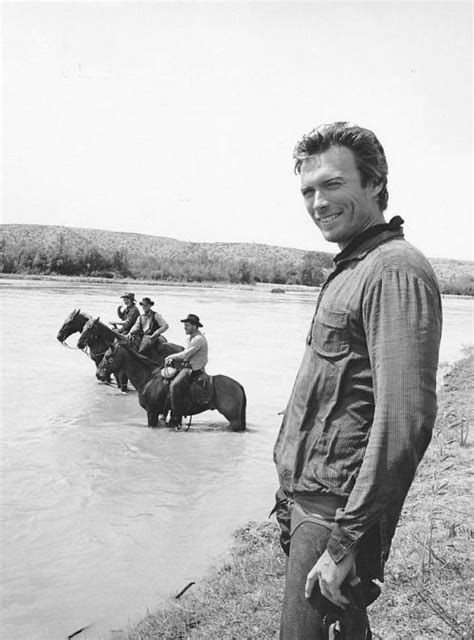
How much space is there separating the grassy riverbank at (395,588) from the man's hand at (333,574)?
1.74 m

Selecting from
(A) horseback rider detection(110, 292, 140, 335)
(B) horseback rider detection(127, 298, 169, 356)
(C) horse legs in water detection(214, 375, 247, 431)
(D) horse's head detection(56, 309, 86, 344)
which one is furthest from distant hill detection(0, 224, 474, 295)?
(C) horse legs in water detection(214, 375, 247, 431)

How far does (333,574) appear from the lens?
6.52ft

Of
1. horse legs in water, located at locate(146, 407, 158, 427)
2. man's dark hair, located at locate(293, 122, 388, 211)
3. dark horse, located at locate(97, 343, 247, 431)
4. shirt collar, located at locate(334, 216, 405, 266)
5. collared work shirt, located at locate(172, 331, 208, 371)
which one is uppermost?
man's dark hair, located at locate(293, 122, 388, 211)

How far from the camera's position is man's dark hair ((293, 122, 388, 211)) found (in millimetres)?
2236

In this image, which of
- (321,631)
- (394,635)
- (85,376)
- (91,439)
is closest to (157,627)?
(394,635)

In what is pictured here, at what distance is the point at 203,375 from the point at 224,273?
6693 cm

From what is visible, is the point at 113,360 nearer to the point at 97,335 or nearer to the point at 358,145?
the point at 97,335

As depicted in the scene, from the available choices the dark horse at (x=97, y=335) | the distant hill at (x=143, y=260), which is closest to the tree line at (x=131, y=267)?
the distant hill at (x=143, y=260)

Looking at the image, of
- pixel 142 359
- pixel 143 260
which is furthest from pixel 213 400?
pixel 143 260

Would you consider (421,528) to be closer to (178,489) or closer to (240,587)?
(240,587)

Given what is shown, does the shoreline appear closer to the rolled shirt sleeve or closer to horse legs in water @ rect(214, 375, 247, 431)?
horse legs in water @ rect(214, 375, 247, 431)

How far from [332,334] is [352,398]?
0.71ft

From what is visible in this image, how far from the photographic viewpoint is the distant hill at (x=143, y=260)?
6744 centimetres

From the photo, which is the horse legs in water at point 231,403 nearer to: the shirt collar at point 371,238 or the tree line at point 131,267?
the shirt collar at point 371,238
